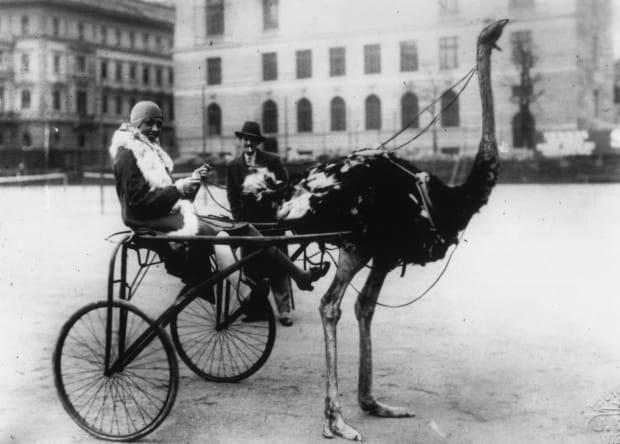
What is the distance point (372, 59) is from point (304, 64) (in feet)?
16.8

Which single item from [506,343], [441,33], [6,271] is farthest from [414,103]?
[506,343]

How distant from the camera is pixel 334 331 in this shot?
5746mm

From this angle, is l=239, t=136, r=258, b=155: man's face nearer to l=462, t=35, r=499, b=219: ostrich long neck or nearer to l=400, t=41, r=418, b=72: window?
l=462, t=35, r=499, b=219: ostrich long neck

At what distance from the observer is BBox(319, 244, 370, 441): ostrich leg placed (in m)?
5.43

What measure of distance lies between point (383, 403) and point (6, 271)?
364 inches

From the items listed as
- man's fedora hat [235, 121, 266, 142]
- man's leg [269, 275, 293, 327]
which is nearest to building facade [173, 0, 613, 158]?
man's fedora hat [235, 121, 266, 142]

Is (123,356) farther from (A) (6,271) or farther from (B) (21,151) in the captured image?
(B) (21,151)

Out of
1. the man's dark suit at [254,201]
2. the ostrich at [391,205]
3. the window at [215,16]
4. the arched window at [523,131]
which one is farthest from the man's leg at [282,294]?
the arched window at [523,131]

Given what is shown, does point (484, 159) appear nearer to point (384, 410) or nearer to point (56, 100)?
point (384, 410)

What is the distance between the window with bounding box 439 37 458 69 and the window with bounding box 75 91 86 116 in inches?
1549

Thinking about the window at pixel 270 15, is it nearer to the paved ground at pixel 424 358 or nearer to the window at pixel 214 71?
the window at pixel 214 71

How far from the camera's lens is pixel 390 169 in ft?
18.9

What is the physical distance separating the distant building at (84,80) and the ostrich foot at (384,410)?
4614cm

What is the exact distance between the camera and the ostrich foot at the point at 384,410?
230 inches
